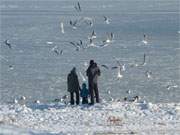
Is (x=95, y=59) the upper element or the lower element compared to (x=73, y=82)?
upper

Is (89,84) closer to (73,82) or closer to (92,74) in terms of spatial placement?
(92,74)

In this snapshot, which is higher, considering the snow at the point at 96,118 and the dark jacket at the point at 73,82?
the dark jacket at the point at 73,82

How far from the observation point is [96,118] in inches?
675

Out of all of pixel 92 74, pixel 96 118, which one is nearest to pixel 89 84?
pixel 92 74

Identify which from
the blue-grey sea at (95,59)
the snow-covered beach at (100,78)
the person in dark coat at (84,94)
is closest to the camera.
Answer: the snow-covered beach at (100,78)

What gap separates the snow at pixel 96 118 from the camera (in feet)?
51.5

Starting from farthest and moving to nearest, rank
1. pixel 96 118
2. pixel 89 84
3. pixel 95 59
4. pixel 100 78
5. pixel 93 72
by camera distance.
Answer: pixel 95 59
pixel 100 78
pixel 89 84
pixel 93 72
pixel 96 118

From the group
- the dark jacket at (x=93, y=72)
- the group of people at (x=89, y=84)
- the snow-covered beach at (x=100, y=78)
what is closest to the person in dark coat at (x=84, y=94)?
the group of people at (x=89, y=84)

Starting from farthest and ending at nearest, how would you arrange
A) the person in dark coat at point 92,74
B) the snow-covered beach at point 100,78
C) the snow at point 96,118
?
the person in dark coat at point 92,74, the snow-covered beach at point 100,78, the snow at point 96,118

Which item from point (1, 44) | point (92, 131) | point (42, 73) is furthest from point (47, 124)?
point (1, 44)

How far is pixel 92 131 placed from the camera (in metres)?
15.4

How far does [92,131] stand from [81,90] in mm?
4531

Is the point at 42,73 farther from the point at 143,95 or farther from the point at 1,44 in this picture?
the point at 1,44

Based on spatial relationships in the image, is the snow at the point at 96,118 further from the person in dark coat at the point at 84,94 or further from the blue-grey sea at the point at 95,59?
the blue-grey sea at the point at 95,59
